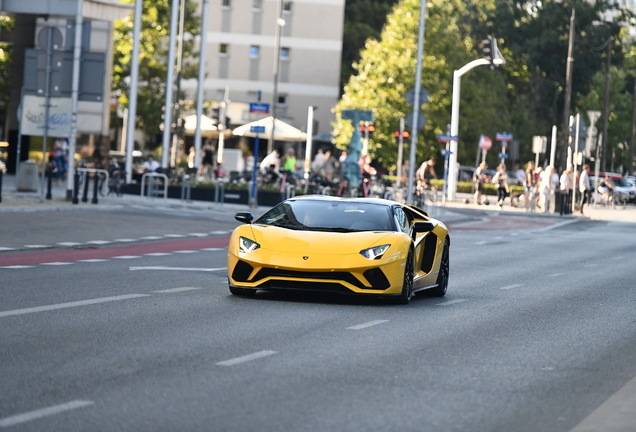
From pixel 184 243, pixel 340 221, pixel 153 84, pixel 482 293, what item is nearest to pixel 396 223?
pixel 340 221

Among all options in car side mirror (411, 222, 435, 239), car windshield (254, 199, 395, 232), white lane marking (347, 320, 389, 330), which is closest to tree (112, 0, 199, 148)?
car windshield (254, 199, 395, 232)

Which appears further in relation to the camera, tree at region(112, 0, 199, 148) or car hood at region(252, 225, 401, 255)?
tree at region(112, 0, 199, 148)

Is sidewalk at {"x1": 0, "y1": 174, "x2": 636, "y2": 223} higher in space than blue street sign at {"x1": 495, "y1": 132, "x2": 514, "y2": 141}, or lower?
lower

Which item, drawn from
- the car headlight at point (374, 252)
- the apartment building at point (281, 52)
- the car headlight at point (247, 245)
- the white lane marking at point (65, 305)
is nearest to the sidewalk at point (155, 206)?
the white lane marking at point (65, 305)

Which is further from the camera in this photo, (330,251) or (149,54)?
(149,54)

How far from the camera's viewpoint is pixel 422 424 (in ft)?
22.0

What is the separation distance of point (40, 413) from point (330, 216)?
7.20 meters

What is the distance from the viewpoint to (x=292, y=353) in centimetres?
918

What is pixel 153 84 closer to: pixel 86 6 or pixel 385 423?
pixel 86 6

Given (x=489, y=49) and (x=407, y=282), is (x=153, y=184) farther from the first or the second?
(x=407, y=282)

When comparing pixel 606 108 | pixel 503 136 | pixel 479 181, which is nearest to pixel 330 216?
pixel 479 181

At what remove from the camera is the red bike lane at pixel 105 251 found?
1745 cm

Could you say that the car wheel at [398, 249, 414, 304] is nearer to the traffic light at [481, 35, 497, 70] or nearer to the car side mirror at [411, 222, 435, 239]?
the car side mirror at [411, 222, 435, 239]

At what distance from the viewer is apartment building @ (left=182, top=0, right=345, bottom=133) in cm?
8031
